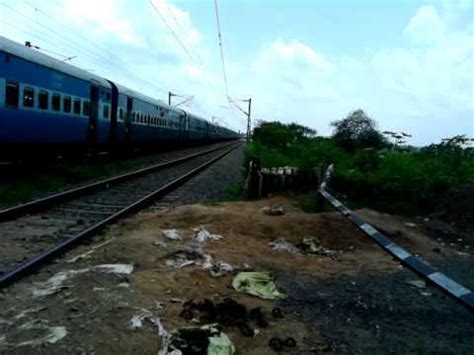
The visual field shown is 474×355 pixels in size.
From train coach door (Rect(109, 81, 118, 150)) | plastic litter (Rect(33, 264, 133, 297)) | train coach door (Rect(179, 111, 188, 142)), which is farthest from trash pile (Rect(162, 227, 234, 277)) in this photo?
train coach door (Rect(179, 111, 188, 142))

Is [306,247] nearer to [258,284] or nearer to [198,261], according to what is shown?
[198,261]

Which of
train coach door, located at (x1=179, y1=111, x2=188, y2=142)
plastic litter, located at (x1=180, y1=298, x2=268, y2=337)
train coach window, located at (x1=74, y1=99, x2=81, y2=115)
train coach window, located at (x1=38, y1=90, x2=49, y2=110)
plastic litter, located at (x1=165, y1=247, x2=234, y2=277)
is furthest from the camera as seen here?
train coach door, located at (x1=179, y1=111, x2=188, y2=142)

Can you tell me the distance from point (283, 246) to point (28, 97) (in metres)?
9.54

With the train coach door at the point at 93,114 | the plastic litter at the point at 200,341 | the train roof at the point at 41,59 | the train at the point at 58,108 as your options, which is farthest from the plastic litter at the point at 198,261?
the train coach door at the point at 93,114

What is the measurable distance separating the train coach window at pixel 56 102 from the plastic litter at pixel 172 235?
9465 millimetres

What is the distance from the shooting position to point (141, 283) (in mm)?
5906

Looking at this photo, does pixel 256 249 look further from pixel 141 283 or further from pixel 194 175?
pixel 194 175

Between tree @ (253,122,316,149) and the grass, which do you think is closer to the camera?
the grass

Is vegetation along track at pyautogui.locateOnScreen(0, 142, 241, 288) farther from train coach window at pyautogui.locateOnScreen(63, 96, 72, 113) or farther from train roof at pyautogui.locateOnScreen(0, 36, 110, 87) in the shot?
train roof at pyautogui.locateOnScreen(0, 36, 110, 87)

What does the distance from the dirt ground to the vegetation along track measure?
0.87ft

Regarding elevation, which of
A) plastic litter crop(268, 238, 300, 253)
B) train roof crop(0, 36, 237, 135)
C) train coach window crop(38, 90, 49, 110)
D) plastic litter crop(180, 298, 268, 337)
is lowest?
plastic litter crop(268, 238, 300, 253)

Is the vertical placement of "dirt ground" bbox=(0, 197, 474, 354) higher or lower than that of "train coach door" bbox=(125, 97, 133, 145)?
lower

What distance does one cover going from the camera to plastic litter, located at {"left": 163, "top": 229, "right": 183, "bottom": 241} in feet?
27.2

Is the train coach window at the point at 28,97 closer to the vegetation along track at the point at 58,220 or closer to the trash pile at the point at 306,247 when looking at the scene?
the vegetation along track at the point at 58,220
